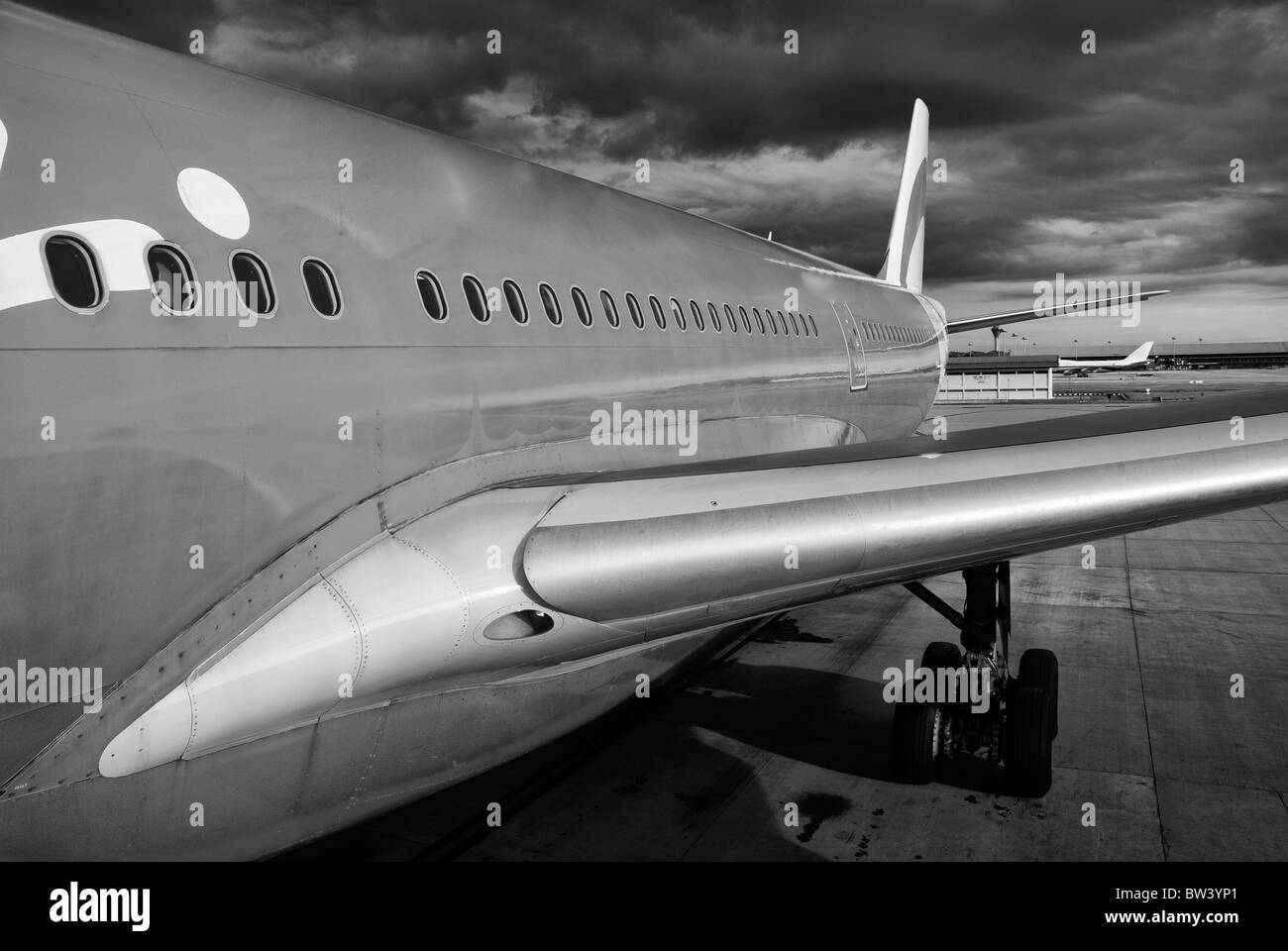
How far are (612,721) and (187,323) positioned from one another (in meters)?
5.05

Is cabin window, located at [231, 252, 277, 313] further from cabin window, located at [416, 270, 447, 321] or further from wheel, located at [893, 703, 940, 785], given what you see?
wheel, located at [893, 703, 940, 785]

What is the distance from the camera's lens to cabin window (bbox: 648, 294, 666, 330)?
6.68 metres

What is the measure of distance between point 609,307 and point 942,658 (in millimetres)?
3440

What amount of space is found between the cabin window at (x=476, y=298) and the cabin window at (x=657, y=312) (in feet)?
6.67

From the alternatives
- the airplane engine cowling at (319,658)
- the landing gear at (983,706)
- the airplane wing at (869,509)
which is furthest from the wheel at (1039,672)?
the airplane engine cowling at (319,658)

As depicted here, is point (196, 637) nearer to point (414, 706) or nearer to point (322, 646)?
point (322, 646)

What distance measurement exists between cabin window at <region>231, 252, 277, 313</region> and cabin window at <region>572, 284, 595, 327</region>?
2.31 metres

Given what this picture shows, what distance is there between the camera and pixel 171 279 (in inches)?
126

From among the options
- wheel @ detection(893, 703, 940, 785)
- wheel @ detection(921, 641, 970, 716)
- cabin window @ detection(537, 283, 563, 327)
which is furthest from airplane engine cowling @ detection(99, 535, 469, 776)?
wheel @ detection(921, 641, 970, 716)

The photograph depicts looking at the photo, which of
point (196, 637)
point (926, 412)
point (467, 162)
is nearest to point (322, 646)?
point (196, 637)

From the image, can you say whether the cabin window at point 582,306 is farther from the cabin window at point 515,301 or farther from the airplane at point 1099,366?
the airplane at point 1099,366

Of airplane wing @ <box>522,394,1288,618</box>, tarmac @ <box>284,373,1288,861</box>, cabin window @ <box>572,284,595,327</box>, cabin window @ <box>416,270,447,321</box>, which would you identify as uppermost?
cabin window @ <box>572,284,595,327</box>

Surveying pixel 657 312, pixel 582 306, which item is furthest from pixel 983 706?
pixel 582 306

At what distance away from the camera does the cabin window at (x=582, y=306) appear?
567 centimetres
